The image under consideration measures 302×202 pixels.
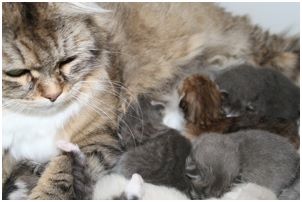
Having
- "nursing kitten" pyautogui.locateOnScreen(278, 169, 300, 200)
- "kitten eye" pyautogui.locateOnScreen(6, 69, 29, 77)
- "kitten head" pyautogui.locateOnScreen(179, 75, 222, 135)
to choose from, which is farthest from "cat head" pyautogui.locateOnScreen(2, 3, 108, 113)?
"nursing kitten" pyautogui.locateOnScreen(278, 169, 300, 200)

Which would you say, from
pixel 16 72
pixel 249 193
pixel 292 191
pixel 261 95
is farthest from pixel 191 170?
pixel 16 72

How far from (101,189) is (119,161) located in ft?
0.59

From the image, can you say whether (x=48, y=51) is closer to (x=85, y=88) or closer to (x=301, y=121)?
(x=85, y=88)

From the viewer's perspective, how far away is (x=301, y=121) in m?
2.08

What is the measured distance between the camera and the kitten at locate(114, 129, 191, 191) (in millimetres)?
1839

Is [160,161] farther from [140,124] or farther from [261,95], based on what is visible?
[261,95]

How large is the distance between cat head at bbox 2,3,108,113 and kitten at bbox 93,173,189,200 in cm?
32

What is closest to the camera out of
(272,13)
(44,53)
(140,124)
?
(44,53)

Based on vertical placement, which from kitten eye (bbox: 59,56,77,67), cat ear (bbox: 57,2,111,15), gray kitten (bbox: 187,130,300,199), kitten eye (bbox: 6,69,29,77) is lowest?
gray kitten (bbox: 187,130,300,199)

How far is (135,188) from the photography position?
5.65ft

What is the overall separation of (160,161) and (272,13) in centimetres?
114

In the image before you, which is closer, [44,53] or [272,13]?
[44,53]

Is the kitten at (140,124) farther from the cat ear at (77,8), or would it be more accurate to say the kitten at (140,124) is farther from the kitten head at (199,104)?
the cat ear at (77,8)

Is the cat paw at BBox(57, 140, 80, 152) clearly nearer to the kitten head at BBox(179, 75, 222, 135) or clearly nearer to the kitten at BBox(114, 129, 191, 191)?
the kitten at BBox(114, 129, 191, 191)
